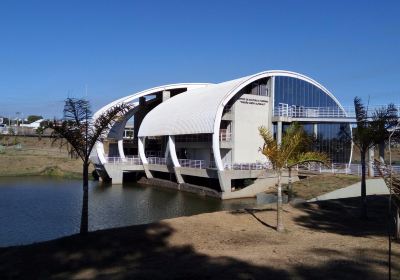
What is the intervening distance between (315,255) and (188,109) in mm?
34884

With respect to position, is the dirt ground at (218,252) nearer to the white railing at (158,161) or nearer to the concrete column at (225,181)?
the concrete column at (225,181)

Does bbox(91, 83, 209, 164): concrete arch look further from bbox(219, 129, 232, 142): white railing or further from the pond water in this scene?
bbox(219, 129, 232, 142): white railing

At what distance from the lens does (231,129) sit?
44.2 meters

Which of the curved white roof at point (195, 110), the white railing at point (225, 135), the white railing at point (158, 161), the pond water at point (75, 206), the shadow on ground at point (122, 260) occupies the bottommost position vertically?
the pond water at point (75, 206)

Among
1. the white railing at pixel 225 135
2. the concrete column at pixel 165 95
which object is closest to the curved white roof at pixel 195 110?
the concrete column at pixel 165 95

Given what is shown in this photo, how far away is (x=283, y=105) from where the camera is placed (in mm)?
47594

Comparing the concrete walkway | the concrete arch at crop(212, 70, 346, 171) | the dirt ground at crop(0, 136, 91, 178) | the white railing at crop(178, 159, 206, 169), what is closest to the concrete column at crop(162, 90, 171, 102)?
the white railing at crop(178, 159, 206, 169)

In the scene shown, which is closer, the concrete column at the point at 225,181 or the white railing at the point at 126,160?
the concrete column at the point at 225,181

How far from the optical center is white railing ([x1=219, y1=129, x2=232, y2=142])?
4426 cm

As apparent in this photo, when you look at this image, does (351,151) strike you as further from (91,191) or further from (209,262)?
(209,262)

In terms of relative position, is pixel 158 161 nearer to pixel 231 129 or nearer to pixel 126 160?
pixel 126 160

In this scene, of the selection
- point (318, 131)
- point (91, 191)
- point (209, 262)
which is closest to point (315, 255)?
point (209, 262)

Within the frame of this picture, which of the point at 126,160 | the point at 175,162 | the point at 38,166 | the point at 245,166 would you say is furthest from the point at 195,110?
the point at 38,166

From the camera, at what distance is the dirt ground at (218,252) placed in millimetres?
10000
